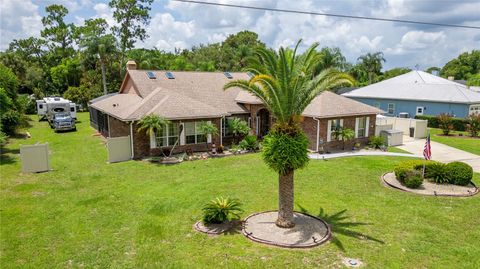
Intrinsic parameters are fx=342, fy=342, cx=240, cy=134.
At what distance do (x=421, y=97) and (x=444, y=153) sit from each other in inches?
678

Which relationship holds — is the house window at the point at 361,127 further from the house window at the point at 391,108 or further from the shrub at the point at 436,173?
the house window at the point at 391,108

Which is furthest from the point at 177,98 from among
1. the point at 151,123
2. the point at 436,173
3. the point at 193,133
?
the point at 436,173

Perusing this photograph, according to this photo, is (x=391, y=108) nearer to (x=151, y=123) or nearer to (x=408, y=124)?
(x=408, y=124)

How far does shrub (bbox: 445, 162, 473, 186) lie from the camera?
15969 mm

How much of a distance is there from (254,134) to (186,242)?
56.6ft

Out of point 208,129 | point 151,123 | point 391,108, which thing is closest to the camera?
point 151,123

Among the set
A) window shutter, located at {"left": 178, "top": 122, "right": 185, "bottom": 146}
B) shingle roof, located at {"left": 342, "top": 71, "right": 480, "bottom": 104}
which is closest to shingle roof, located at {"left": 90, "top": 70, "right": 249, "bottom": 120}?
window shutter, located at {"left": 178, "top": 122, "right": 185, "bottom": 146}

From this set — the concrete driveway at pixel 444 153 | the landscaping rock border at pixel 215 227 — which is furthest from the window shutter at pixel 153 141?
the concrete driveway at pixel 444 153

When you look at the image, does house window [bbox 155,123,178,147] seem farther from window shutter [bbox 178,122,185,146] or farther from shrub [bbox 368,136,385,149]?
shrub [bbox 368,136,385,149]

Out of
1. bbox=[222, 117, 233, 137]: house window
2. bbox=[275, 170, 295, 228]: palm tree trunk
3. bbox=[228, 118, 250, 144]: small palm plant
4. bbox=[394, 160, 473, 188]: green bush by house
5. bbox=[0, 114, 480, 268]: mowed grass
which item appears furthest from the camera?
bbox=[222, 117, 233, 137]: house window

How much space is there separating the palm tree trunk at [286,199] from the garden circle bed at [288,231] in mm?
219

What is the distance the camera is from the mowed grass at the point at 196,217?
368 inches

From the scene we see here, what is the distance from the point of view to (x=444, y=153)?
78.3ft

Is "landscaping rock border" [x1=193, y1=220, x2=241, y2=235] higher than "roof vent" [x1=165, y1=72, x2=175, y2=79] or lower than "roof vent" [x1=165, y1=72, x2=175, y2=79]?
lower
